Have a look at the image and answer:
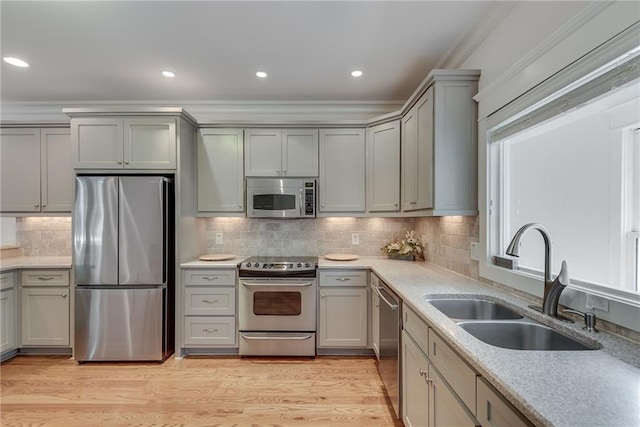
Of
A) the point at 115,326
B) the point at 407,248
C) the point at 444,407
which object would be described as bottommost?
the point at 115,326

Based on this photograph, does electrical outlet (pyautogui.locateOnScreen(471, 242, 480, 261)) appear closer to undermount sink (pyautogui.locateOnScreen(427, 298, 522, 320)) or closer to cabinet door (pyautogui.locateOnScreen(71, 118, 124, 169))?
undermount sink (pyautogui.locateOnScreen(427, 298, 522, 320))

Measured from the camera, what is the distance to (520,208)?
1968 millimetres

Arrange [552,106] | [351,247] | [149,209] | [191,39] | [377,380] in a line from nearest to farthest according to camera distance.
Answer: [552,106] < [191,39] < [377,380] < [149,209] < [351,247]

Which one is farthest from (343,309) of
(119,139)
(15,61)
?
(15,61)

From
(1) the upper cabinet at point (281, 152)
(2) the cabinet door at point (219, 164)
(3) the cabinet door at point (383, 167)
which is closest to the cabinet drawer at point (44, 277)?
(2) the cabinet door at point (219, 164)

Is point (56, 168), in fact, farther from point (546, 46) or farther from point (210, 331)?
point (546, 46)

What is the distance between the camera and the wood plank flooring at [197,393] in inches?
80.0

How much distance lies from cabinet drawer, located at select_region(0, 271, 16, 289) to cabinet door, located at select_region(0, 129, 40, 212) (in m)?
0.75

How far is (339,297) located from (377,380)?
0.79 m

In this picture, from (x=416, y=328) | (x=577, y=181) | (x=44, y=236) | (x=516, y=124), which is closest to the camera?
(x=416, y=328)

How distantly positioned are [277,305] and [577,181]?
2568mm

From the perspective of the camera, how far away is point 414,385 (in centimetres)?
163

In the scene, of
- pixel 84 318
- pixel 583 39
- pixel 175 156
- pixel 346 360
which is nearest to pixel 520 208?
pixel 583 39

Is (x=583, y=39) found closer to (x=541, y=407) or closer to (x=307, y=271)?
(x=541, y=407)
